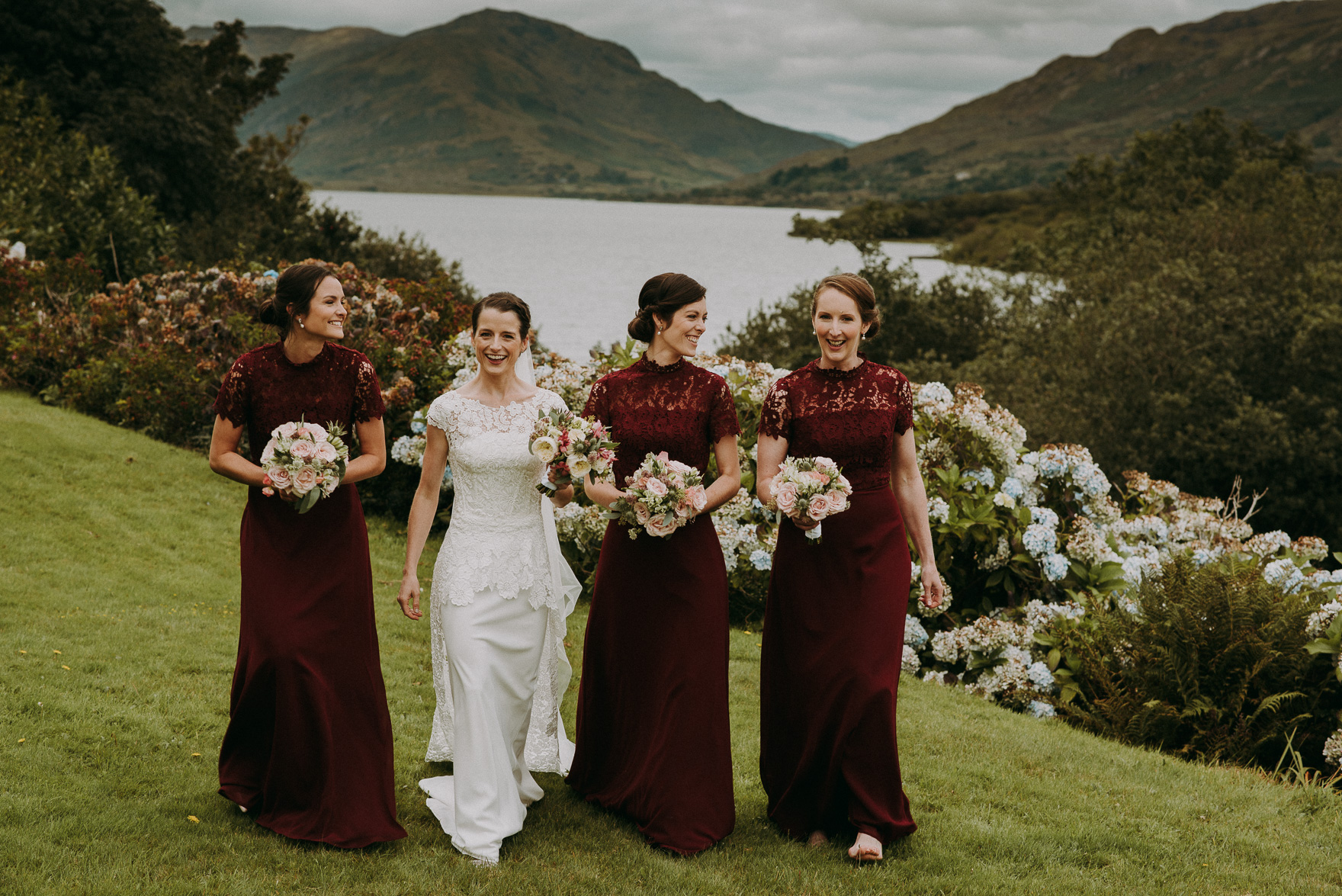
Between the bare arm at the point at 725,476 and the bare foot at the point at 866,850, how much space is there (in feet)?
5.85

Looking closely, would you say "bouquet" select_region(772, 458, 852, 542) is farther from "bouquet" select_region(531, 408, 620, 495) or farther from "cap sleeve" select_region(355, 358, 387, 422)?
"cap sleeve" select_region(355, 358, 387, 422)

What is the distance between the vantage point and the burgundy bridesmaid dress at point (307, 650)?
4805 mm

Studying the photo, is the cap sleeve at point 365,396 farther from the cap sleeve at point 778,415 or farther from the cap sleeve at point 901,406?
the cap sleeve at point 901,406

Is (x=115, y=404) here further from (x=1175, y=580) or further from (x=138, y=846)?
(x=1175, y=580)

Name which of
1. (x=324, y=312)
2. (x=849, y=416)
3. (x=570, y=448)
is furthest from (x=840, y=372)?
(x=324, y=312)

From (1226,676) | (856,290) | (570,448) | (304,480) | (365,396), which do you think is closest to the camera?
(304,480)

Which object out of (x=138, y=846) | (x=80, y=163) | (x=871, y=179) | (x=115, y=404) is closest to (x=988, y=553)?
(x=138, y=846)

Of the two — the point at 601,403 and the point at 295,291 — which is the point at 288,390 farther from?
the point at 601,403

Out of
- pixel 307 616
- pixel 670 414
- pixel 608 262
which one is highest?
pixel 608 262

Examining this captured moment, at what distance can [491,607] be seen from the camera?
5066 mm

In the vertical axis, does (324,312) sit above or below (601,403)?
above

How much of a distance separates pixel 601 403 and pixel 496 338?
2.13 feet

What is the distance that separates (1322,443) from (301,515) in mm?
27502

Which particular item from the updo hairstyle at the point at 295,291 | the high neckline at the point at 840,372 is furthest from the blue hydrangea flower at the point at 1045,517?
the updo hairstyle at the point at 295,291
